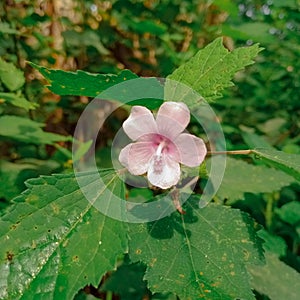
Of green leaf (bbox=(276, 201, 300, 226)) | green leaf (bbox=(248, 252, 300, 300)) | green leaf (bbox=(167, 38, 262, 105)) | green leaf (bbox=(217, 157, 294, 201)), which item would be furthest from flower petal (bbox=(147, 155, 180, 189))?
green leaf (bbox=(276, 201, 300, 226))

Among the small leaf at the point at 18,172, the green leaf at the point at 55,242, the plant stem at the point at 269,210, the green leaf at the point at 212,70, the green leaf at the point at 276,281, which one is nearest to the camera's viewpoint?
the green leaf at the point at 55,242

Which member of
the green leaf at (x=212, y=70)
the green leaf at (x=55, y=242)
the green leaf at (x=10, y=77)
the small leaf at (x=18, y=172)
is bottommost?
the small leaf at (x=18, y=172)

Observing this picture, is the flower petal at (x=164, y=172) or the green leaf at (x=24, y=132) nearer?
the flower petal at (x=164, y=172)

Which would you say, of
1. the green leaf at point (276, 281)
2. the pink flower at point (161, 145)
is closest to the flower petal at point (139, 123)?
the pink flower at point (161, 145)

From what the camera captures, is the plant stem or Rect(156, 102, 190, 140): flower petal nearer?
Rect(156, 102, 190, 140): flower petal

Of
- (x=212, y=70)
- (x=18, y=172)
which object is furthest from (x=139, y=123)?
(x=18, y=172)

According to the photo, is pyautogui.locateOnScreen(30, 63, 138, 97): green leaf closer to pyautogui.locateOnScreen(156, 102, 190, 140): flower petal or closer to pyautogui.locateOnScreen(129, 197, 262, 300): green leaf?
pyautogui.locateOnScreen(156, 102, 190, 140): flower petal

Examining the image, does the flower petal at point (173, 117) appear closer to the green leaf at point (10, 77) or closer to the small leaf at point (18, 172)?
the small leaf at point (18, 172)
